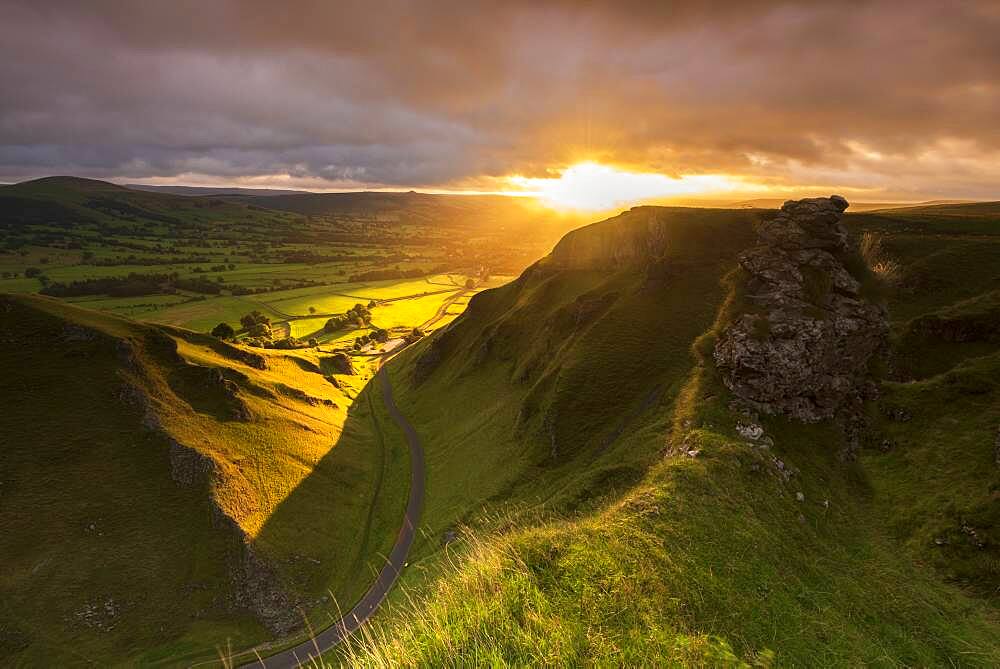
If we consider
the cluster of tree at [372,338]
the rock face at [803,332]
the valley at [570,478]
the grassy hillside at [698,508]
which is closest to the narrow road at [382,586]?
the valley at [570,478]

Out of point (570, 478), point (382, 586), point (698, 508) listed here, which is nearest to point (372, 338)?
point (382, 586)

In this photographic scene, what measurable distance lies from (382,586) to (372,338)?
127 m

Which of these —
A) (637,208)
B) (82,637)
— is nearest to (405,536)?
(82,637)

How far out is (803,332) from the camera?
44.7m

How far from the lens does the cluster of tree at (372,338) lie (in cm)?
16638

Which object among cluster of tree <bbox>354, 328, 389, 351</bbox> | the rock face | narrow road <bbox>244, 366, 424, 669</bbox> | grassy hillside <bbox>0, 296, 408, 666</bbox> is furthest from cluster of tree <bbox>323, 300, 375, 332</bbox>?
the rock face

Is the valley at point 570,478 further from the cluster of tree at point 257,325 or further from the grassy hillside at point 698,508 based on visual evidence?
the cluster of tree at point 257,325

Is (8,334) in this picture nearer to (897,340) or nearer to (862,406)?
(862,406)

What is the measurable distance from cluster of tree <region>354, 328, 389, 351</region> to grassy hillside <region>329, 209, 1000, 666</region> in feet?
297

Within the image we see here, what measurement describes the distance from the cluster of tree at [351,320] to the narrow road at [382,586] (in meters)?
99.7

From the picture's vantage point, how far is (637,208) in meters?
110

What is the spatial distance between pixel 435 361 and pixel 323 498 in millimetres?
53906

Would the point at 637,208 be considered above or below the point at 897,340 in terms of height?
above

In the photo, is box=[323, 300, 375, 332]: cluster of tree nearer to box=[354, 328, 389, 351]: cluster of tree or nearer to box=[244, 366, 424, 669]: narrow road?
box=[354, 328, 389, 351]: cluster of tree
